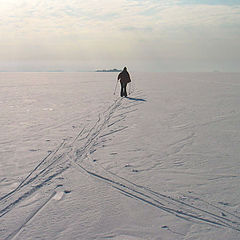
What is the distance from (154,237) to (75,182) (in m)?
1.81

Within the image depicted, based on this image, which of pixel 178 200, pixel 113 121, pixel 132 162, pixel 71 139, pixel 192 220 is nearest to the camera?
pixel 192 220

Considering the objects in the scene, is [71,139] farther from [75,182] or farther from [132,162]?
[75,182]

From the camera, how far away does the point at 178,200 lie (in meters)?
4.02

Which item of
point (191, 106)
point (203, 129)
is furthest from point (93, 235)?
point (191, 106)

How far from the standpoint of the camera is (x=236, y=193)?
421 centimetres

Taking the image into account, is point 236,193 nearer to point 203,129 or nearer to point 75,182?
point 75,182

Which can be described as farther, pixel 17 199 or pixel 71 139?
pixel 71 139

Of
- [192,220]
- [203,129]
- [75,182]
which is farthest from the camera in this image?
[203,129]

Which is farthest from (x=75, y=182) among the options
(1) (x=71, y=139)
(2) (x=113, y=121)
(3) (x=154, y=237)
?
(2) (x=113, y=121)

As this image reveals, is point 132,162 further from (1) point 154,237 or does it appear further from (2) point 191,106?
(2) point 191,106

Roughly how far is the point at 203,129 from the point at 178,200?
4.58m

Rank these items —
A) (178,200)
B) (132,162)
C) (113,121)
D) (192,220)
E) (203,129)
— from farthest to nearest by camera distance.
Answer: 1. (113,121)
2. (203,129)
3. (132,162)
4. (178,200)
5. (192,220)

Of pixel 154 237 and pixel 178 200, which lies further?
pixel 178 200

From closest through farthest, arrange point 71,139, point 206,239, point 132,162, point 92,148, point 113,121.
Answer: point 206,239, point 132,162, point 92,148, point 71,139, point 113,121
